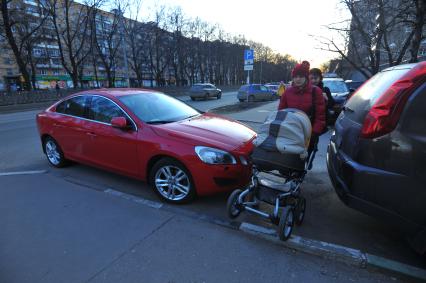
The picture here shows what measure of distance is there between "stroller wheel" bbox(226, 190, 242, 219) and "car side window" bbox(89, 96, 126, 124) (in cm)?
205

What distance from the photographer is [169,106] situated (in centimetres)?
473

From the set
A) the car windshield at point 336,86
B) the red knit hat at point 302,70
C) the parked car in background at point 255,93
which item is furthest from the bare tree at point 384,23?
the red knit hat at point 302,70

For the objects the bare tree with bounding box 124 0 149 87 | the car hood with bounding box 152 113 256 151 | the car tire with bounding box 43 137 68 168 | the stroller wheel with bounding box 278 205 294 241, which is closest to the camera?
the stroller wheel with bounding box 278 205 294 241

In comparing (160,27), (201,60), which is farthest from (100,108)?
(201,60)

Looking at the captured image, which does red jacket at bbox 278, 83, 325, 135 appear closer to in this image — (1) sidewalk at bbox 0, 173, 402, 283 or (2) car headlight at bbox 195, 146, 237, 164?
(2) car headlight at bbox 195, 146, 237, 164

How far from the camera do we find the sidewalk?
2.49 metres

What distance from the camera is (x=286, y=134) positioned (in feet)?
9.49

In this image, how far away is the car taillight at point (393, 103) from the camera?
2.24 meters

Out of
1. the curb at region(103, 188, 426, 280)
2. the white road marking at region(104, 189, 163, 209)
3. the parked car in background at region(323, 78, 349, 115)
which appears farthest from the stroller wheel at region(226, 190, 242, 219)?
the parked car in background at region(323, 78, 349, 115)

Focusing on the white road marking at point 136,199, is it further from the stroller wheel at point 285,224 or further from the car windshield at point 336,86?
the car windshield at point 336,86

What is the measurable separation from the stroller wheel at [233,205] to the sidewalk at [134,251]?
0.65 feet

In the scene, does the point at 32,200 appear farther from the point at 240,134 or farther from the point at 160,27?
the point at 160,27

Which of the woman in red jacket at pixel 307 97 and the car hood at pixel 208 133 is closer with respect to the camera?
the woman in red jacket at pixel 307 97

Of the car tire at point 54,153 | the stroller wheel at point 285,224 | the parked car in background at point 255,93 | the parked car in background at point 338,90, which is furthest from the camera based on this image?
the parked car in background at point 255,93
